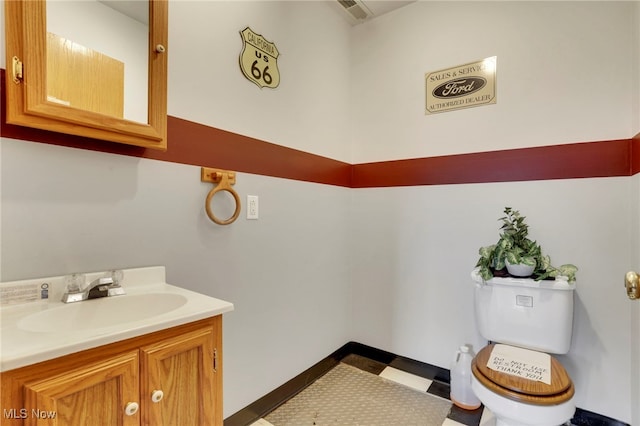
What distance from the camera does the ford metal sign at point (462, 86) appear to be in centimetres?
188

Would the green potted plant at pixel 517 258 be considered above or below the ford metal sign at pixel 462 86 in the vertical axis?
below

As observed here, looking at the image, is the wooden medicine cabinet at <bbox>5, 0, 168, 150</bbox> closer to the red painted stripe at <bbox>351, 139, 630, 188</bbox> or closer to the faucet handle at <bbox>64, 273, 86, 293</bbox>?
the faucet handle at <bbox>64, 273, 86, 293</bbox>

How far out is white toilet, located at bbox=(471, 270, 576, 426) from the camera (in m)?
1.18

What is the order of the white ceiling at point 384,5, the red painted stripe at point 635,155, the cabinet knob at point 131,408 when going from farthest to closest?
the white ceiling at point 384,5 → the red painted stripe at point 635,155 → the cabinet knob at point 131,408

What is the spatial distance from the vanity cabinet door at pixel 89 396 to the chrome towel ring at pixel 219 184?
726mm

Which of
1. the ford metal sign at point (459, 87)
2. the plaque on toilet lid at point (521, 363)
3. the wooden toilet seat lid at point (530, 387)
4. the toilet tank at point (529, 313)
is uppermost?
the ford metal sign at point (459, 87)

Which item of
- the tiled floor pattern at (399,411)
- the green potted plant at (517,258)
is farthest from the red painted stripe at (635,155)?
the tiled floor pattern at (399,411)

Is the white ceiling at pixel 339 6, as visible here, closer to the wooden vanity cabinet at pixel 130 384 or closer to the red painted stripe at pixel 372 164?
the red painted stripe at pixel 372 164

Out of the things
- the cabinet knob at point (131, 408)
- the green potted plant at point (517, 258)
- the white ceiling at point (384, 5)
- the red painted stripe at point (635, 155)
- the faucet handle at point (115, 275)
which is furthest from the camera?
the white ceiling at point (384, 5)

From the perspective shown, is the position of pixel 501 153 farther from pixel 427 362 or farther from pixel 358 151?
pixel 427 362

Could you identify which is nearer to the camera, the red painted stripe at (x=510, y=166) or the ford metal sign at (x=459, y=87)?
the red painted stripe at (x=510, y=166)

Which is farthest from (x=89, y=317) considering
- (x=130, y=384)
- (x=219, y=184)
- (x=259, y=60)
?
(x=259, y=60)

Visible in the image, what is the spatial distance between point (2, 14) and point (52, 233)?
0.65 metres

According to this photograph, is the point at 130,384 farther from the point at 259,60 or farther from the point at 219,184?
the point at 259,60
